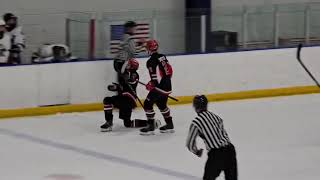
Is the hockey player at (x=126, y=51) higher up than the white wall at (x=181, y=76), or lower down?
higher up

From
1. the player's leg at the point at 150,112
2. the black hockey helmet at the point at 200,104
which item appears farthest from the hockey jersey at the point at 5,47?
the black hockey helmet at the point at 200,104

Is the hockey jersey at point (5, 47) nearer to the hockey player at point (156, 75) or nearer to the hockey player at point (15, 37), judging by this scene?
the hockey player at point (15, 37)

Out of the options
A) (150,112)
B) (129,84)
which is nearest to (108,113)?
(129,84)

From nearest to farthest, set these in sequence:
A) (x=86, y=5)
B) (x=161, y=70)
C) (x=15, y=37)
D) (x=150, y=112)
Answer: (x=161, y=70)
(x=150, y=112)
(x=15, y=37)
(x=86, y=5)

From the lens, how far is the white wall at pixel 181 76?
1191cm

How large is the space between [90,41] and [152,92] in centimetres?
291

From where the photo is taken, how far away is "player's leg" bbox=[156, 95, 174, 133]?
10391 millimetres

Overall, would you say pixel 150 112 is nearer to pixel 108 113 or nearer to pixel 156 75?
pixel 156 75

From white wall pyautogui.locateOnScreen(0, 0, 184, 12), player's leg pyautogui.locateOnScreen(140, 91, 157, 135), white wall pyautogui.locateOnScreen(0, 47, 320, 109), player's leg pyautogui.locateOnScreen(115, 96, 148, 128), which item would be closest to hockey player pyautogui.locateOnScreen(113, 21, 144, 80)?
player's leg pyautogui.locateOnScreen(115, 96, 148, 128)

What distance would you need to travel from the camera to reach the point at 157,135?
10.6 meters

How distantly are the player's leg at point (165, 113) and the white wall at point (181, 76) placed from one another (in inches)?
86.8

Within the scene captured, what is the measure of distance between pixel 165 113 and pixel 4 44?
2979 millimetres

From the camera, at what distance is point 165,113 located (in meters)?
10.5

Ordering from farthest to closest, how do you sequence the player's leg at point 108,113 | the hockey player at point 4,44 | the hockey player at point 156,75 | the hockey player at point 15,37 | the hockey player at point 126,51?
the hockey player at point 15,37
the hockey player at point 4,44
the hockey player at point 126,51
the player's leg at point 108,113
the hockey player at point 156,75
